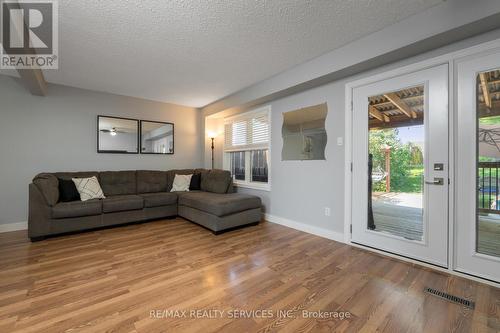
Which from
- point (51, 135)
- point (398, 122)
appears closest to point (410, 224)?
point (398, 122)

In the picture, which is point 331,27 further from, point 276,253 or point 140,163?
point 140,163

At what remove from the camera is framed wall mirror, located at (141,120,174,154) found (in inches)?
182

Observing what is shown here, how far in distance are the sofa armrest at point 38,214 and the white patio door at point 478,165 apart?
189 inches

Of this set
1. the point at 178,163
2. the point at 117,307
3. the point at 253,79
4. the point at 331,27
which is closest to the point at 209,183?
the point at 178,163

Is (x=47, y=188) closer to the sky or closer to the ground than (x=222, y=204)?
closer to the sky

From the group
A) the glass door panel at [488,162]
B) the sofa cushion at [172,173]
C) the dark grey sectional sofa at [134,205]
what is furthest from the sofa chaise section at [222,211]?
the glass door panel at [488,162]

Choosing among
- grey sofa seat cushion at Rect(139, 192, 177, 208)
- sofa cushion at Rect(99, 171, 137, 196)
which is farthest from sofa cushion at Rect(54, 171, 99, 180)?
grey sofa seat cushion at Rect(139, 192, 177, 208)

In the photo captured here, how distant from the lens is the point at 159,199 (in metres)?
3.95

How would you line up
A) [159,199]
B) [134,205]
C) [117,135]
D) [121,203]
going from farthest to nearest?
[117,135] < [159,199] < [134,205] < [121,203]

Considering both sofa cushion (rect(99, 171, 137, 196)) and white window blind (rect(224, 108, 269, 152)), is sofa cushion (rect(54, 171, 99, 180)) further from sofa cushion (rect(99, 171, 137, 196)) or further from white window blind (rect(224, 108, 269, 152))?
white window blind (rect(224, 108, 269, 152))

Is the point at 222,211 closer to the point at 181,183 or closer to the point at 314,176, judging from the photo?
the point at 314,176

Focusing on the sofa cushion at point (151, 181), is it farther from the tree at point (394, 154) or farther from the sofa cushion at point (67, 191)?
the tree at point (394, 154)

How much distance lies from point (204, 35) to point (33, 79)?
8.42ft

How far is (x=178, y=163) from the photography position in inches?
202
